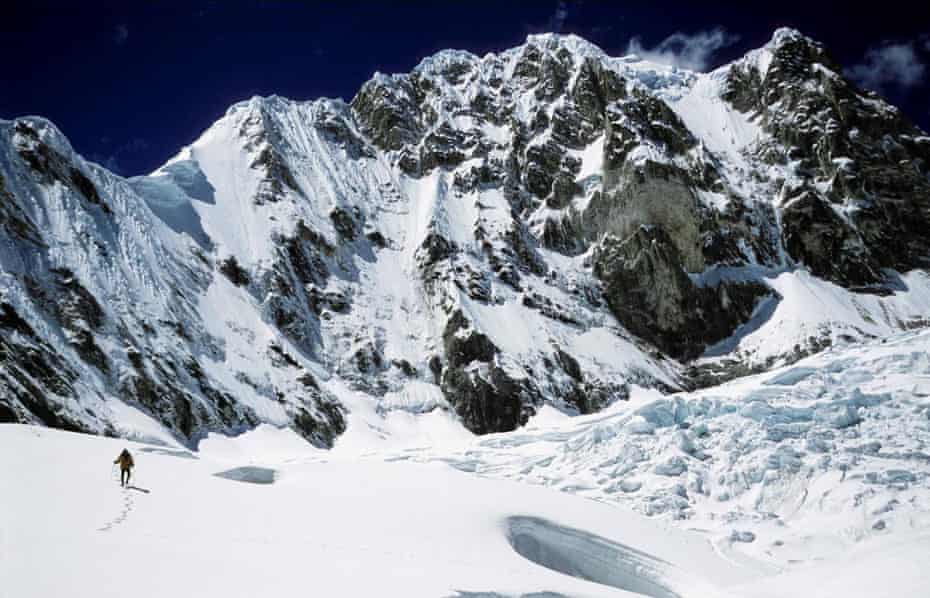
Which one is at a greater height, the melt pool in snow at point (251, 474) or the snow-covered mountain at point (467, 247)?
the snow-covered mountain at point (467, 247)

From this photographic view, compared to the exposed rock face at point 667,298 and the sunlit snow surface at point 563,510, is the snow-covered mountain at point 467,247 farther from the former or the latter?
the sunlit snow surface at point 563,510

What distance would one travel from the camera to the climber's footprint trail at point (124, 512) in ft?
53.4

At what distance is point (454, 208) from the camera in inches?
5389

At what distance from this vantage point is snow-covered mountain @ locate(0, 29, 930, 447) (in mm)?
82438

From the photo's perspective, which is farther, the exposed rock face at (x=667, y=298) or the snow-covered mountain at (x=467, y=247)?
the exposed rock face at (x=667, y=298)

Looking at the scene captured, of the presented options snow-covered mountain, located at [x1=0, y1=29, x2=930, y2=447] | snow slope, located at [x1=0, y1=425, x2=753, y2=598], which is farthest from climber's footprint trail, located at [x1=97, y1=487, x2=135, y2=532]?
snow-covered mountain, located at [x1=0, y1=29, x2=930, y2=447]

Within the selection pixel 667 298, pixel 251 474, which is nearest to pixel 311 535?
pixel 251 474

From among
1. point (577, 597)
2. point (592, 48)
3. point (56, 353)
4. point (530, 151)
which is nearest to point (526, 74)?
point (592, 48)

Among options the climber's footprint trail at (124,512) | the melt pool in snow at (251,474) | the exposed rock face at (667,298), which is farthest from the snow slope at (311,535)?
the exposed rock face at (667,298)

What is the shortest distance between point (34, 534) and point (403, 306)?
4097 inches

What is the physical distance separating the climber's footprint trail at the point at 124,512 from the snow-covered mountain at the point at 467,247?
47.5 m

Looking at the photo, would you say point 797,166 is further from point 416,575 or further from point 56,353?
point 416,575

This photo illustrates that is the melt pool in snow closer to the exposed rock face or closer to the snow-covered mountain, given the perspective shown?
the snow-covered mountain

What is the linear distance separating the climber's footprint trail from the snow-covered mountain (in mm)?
47534
